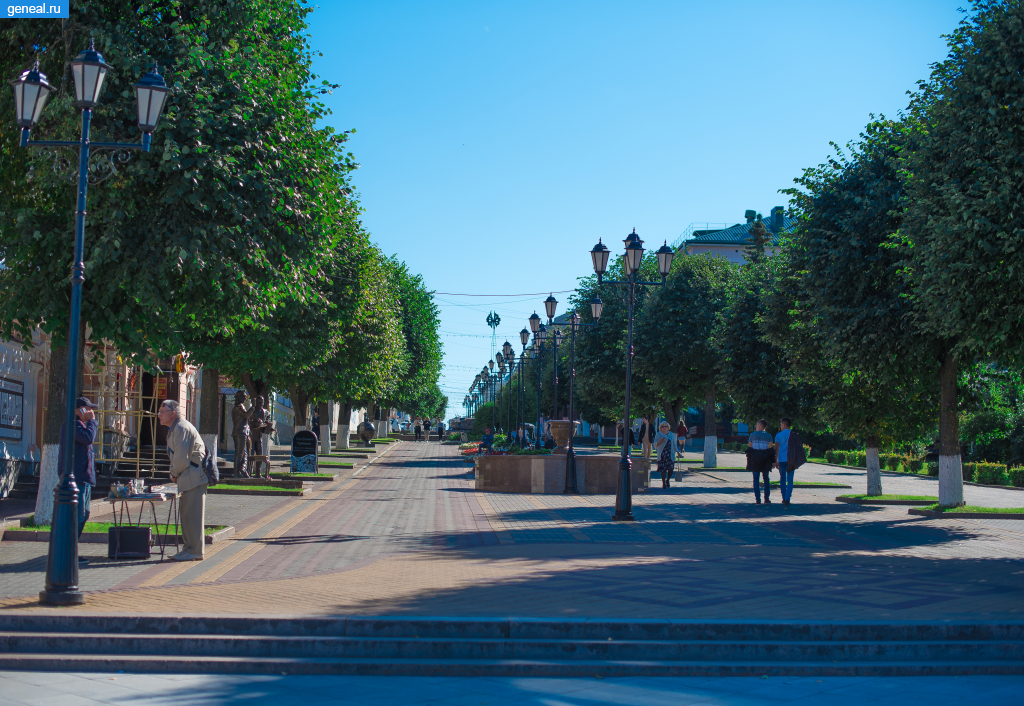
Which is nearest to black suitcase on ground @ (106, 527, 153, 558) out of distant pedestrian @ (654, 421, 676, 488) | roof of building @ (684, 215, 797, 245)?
distant pedestrian @ (654, 421, 676, 488)

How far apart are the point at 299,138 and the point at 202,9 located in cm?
240

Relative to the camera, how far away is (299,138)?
13.3m

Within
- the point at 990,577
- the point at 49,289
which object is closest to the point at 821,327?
the point at 990,577

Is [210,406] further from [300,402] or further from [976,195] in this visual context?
[976,195]

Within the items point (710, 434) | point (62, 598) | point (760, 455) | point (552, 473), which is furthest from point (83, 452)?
point (710, 434)

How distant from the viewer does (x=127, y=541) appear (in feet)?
34.6

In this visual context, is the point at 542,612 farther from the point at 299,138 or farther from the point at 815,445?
the point at 815,445

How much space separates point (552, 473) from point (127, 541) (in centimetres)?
1503

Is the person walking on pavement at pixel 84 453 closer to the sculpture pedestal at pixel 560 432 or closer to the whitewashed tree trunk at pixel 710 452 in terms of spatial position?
the sculpture pedestal at pixel 560 432

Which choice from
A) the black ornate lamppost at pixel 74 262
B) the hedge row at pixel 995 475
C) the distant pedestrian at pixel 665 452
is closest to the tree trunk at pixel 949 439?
the distant pedestrian at pixel 665 452

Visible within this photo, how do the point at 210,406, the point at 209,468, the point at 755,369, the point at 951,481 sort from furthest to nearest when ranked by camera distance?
1. the point at 755,369
2. the point at 210,406
3. the point at 951,481
4. the point at 209,468

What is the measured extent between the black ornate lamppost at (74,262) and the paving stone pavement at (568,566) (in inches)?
12.0

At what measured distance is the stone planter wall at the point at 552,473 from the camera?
24.5 meters

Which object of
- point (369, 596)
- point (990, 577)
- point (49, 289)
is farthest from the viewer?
point (49, 289)
